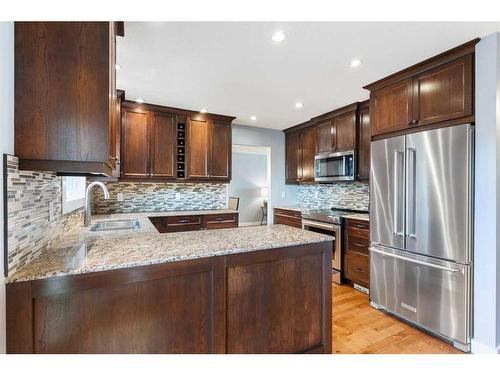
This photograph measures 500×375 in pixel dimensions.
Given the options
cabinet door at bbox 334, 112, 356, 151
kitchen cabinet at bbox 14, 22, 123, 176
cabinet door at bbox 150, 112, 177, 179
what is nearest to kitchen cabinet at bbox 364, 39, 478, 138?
cabinet door at bbox 334, 112, 356, 151

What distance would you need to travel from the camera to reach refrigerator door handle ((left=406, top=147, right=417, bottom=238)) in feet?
7.31

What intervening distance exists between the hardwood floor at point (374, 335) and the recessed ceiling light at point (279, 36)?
95.9 inches

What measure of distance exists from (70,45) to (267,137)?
399 centimetres

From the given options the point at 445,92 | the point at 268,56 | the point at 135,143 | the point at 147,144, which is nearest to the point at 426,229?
the point at 445,92

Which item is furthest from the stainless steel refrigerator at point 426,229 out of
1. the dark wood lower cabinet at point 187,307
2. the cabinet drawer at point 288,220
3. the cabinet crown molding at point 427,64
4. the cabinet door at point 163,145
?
the cabinet door at point 163,145

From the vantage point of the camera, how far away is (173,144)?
12.1 feet

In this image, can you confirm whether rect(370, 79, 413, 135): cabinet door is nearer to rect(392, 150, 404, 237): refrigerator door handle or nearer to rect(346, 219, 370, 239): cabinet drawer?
rect(392, 150, 404, 237): refrigerator door handle

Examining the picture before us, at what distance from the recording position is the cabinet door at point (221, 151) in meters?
3.95

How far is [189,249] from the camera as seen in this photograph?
1.32 m

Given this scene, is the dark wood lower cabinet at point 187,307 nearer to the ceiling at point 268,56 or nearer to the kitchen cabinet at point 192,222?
the ceiling at point 268,56

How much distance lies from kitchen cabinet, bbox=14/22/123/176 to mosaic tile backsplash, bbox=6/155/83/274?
0.33 feet

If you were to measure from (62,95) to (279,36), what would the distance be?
1.47m
